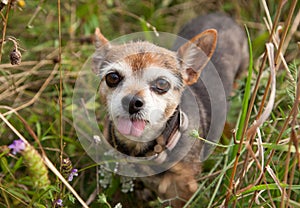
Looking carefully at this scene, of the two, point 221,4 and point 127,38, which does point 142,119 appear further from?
point 221,4

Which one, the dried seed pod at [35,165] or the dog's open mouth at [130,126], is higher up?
the dried seed pod at [35,165]

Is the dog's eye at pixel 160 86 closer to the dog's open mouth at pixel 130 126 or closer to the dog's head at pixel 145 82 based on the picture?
the dog's head at pixel 145 82

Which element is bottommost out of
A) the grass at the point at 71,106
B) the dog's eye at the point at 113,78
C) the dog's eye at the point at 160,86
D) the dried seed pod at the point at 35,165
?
the grass at the point at 71,106

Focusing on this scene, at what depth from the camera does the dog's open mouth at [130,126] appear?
267 cm

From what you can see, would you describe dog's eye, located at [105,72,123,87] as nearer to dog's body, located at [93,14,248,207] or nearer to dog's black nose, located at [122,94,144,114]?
dog's body, located at [93,14,248,207]

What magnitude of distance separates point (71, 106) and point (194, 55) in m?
1.16

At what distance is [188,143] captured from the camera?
9.57 ft

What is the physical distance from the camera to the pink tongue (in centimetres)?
268

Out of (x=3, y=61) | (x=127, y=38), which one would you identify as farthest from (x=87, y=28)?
(x=3, y=61)

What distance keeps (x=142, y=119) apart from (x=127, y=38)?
1435 millimetres

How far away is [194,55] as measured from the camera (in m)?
2.97

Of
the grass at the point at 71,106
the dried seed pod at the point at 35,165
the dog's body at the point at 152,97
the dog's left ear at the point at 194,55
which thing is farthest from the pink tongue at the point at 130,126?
the dried seed pod at the point at 35,165

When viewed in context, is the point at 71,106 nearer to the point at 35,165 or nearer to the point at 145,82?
the point at 145,82

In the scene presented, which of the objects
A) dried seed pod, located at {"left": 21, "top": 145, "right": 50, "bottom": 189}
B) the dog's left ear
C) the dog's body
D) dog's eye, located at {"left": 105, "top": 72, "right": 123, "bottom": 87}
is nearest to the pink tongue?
the dog's body
